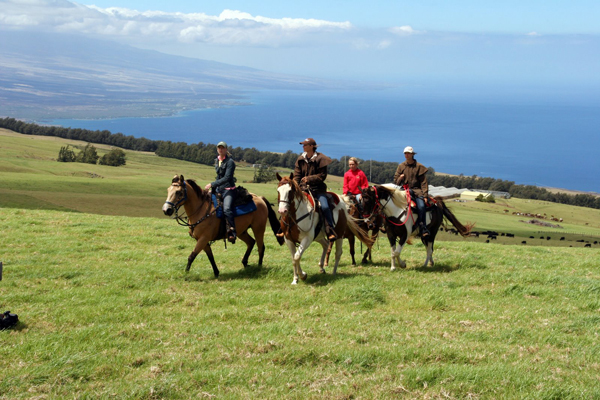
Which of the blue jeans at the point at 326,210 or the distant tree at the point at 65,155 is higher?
the blue jeans at the point at 326,210

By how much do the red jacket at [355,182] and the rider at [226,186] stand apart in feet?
11.2

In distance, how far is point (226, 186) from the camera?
12.8 m

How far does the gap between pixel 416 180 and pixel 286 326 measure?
682 cm

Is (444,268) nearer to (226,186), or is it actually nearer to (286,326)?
(226,186)

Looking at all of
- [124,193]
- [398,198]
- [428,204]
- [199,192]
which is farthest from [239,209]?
[124,193]

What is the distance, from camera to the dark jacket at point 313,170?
38.8 ft

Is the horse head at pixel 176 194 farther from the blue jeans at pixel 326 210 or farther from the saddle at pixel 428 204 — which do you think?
the saddle at pixel 428 204

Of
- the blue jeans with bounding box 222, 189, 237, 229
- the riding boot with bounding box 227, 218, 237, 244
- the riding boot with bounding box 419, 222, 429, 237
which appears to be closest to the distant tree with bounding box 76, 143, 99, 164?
the blue jeans with bounding box 222, 189, 237, 229

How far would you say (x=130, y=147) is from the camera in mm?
126875

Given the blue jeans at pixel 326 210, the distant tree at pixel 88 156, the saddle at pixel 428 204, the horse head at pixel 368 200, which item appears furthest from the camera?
the distant tree at pixel 88 156

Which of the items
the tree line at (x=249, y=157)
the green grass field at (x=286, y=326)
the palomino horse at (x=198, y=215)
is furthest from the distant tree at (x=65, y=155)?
the palomino horse at (x=198, y=215)

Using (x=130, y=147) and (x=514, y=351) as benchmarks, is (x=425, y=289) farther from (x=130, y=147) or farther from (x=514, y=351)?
(x=130, y=147)

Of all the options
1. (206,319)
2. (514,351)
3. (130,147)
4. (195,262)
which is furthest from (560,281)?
(130,147)

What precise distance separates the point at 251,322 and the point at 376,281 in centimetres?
369
